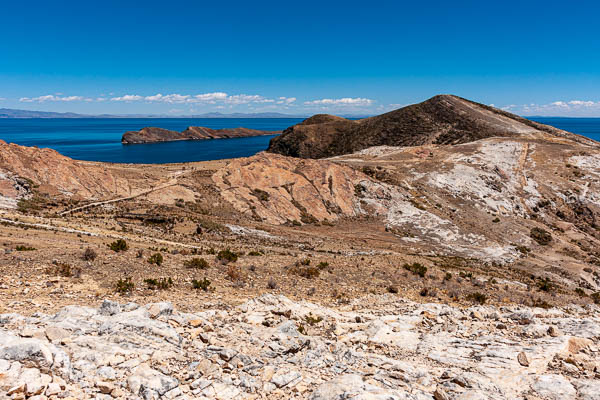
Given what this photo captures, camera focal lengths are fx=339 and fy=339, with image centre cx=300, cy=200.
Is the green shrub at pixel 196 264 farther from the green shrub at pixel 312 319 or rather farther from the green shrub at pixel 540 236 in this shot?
the green shrub at pixel 540 236

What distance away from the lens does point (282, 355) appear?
9.05 metres

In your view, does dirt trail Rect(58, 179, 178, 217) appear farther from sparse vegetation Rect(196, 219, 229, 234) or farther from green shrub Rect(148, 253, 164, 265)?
green shrub Rect(148, 253, 164, 265)

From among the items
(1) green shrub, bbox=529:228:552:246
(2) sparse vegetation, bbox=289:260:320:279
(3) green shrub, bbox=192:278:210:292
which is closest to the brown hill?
(1) green shrub, bbox=529:228:552:246

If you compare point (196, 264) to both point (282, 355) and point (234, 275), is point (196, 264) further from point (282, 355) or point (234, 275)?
point (282, 355)

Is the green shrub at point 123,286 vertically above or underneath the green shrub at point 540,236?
above

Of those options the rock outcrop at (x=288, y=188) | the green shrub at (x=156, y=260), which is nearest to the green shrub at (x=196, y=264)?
the green shrub at (x=156, y=260)

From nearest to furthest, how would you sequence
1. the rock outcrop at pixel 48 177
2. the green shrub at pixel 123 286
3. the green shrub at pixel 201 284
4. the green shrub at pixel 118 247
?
the green shrub at pixel 123 286 < the green shrub at pixel 201 284 < the green shrub at pixel 118 247 < the rock outcrop at pixel 48 177

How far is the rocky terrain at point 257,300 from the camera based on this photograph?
7613 mm

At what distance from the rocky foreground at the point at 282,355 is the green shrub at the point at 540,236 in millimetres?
33153

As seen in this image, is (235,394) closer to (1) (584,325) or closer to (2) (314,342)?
(2) (314,342)

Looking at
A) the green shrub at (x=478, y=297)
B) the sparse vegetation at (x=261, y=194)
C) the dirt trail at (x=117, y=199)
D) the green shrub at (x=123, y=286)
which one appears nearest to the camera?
the green shrub at (x=123, y=286)

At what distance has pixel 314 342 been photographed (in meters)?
9.87

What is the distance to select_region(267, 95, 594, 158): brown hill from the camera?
8994 cm

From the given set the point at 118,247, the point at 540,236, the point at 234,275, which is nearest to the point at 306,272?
the point at 234,275
